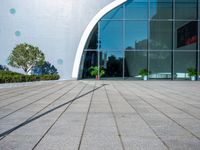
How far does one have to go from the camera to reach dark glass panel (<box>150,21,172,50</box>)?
25.7 metres

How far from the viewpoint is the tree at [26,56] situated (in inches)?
861

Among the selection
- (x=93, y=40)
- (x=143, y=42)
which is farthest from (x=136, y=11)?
(x=93, y=40)

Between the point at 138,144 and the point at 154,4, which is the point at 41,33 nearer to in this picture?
the point at 154,4

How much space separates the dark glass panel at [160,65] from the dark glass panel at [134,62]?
75 cm

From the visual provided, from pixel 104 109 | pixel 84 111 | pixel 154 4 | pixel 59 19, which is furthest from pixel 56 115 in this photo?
pixel 154 4

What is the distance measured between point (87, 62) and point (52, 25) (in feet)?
17.1

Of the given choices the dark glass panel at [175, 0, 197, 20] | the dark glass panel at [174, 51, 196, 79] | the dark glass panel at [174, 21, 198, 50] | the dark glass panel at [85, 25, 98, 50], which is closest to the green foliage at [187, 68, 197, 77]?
the dark glass panel at [174, 51, 196, 79]

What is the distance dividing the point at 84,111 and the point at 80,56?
56.0 feet

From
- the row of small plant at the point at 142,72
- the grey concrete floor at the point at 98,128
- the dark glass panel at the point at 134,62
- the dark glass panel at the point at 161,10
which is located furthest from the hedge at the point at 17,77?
the dark glass panel at the point at 161,10

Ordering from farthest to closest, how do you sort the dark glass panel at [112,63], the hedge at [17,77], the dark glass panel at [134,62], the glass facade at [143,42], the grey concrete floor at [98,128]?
the dark glass panel at [134,62]
the glass facade at [143,42]
the dark glass panel at [112,63]
the hedge at [17,77]
the grey concrete floor at [98,128]

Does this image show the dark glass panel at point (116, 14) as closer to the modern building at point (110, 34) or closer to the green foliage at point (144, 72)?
the modern building at point (110, 34)

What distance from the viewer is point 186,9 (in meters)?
25.6

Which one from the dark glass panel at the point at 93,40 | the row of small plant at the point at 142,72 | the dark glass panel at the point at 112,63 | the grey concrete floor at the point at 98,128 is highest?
the dark glass panel at the point at 93,40

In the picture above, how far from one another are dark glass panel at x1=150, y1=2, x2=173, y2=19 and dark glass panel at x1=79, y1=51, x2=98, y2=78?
7448 millimetres
